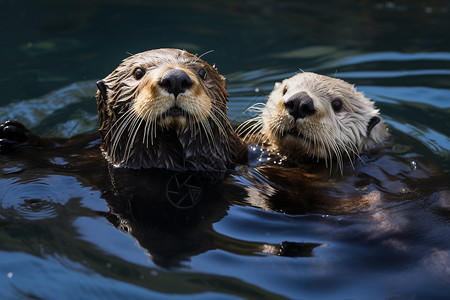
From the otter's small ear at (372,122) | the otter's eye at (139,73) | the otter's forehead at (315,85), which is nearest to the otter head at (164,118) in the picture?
the otter's eye at (139,73)

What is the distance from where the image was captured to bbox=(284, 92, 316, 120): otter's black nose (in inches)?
180

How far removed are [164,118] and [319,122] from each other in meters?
1.29

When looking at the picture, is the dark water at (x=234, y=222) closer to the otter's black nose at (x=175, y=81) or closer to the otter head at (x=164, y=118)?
the otter head at (x=164, y=118)

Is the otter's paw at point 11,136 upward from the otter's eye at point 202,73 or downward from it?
downward

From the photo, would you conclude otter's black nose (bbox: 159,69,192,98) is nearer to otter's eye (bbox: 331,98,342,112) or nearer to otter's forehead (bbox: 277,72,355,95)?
otter's forehead (bbox: 277,72,355,95)

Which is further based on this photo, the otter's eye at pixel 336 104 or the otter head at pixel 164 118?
the otter's eye at pixel 336 104

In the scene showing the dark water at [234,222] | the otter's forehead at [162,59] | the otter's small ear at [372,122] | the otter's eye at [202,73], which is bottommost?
the dark water at [234,222]

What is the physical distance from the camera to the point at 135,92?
4312mm

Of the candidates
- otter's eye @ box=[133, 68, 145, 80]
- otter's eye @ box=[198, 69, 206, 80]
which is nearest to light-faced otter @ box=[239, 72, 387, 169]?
otter's eye @ box=[198, 69, 206, 80]

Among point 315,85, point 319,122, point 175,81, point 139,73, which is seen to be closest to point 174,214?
point 175,81

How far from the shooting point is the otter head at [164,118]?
4.04m

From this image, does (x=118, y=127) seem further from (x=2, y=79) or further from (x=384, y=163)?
(x=2, y=79)

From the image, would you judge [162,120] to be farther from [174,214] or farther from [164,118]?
[174,214]

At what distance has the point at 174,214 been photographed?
158 inches
